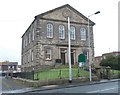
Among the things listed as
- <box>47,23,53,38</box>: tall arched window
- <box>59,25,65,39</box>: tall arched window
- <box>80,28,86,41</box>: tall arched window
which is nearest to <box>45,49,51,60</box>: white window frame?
<box>47,23,53,38</box>: tall arched window

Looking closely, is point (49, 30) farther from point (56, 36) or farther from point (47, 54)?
point (47, 54)

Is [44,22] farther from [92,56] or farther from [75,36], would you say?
[92,56]

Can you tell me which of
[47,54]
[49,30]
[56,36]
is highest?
[49,30]

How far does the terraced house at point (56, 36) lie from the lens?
4138cm

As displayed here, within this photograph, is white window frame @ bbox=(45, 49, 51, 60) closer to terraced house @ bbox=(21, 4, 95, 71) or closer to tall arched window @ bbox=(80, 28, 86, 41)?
terraced house @ bbox=(21, 4, 95, 71)

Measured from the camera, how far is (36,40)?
4200 cm

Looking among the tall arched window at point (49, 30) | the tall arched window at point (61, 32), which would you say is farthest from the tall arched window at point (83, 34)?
the tall arched window at point (49, 30)

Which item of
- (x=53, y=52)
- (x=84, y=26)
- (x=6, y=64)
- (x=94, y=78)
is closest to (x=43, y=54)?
(x=53, y=52)

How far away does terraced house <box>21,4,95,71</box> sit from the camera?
41.4 m

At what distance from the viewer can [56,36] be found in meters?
43.2

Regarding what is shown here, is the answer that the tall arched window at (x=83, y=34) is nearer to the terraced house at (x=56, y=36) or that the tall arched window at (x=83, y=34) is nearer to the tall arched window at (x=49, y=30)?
the terraced house at (x=56, y=36)

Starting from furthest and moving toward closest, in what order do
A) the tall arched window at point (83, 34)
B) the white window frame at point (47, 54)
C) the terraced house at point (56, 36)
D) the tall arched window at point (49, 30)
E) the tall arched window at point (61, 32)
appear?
the tall arched window at point (83, 34), the tall arched window at point (61, 32), the tall arched window at point (49, 30), the white window frame at point (47, 54), the terraced house at point (56, 36)

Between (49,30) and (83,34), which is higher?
(49,30)

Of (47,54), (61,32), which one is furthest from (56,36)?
(47,54)
